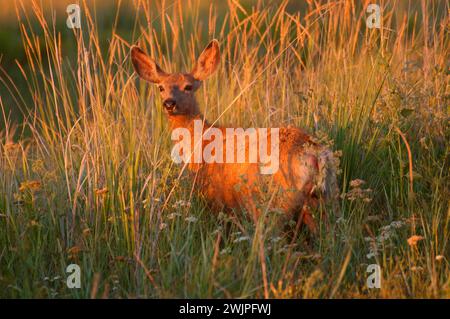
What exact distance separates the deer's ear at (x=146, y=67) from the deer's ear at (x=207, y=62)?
0.95 ft

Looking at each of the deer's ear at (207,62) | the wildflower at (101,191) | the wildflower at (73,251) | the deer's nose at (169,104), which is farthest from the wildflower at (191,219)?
the deer's ear at (207,62)

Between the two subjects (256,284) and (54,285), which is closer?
(256,284)

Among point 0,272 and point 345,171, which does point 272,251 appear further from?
point 0,272

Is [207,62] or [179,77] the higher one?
[207,62]

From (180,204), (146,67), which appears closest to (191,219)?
(180,204)

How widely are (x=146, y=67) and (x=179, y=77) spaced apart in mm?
294

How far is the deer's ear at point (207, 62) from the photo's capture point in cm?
699

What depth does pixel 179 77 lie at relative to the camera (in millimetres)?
7031

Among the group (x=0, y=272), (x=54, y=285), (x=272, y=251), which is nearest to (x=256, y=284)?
(x=272, y=251)

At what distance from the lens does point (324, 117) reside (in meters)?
6.52

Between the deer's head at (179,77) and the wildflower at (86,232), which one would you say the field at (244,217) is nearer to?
the wildflower at (86,232)

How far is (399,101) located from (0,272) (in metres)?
2.85

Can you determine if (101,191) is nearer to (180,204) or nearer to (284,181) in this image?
(180,204)
